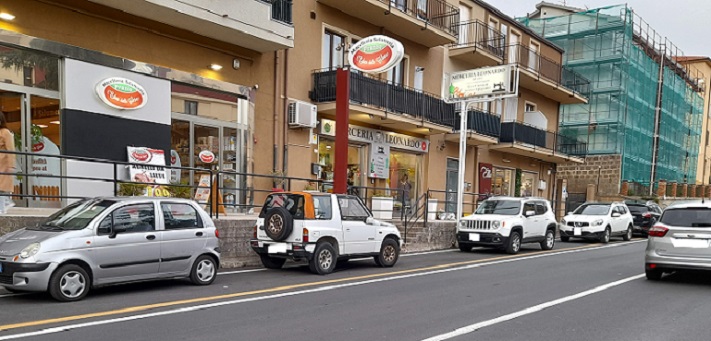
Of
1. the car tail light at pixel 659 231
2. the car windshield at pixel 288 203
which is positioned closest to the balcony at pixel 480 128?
the car tail light at pixel 659 231

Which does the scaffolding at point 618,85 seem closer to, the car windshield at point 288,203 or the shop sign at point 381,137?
the shop sign at point 381,137

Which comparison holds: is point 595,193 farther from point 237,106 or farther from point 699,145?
point 237,106

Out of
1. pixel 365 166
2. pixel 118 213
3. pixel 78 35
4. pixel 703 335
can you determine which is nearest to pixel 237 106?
pixel 78 35

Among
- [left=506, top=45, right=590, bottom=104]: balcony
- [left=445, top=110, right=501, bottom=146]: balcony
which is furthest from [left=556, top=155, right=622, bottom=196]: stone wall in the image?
[left=445, top=110, right=501, bottom=146]: balcony

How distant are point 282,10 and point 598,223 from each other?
14086 mm

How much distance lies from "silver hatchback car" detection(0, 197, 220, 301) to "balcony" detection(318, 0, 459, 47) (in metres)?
11.2

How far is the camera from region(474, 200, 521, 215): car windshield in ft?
52.4

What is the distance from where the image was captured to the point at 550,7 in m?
41.9

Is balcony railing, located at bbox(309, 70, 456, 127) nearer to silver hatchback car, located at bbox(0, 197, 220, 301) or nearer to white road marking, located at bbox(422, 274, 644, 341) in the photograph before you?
silver hatchback car, located at bbox(0, 197, 220, 301)

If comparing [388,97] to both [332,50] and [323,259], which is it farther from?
[323,259]

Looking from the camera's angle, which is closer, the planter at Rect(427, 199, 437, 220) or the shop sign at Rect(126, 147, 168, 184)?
the shop sign at Rect(126, 147, 168, 184)

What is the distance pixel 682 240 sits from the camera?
9953mm

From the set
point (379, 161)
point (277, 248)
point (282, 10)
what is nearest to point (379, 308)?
point (277, 248)

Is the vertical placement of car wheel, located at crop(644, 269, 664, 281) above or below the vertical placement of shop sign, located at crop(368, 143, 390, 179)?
below
